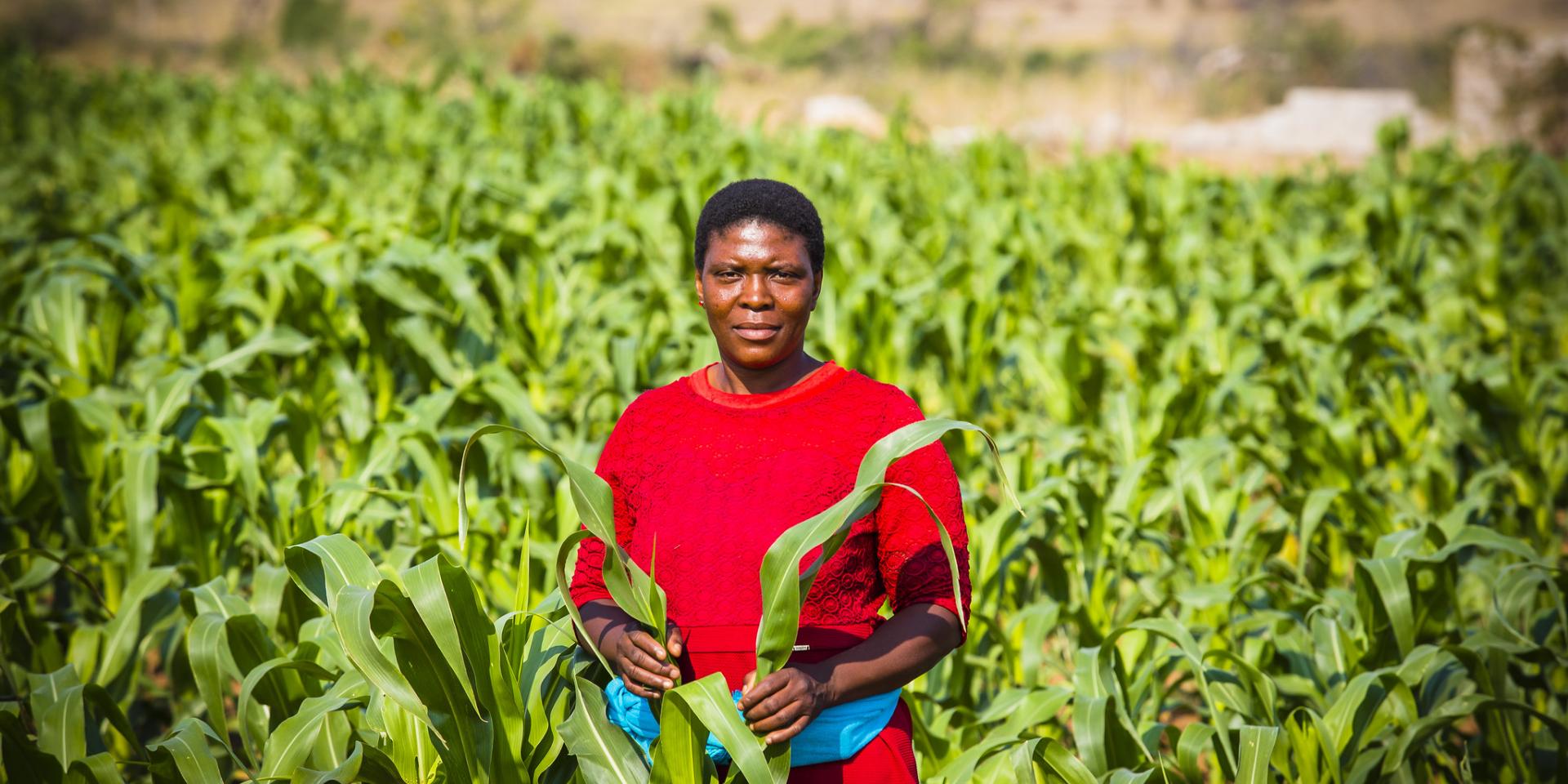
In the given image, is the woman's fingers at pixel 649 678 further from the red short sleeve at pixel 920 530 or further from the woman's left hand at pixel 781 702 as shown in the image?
the red short sleeve at pixel 920 530

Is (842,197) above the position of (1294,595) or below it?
above

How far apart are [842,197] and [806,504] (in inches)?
250

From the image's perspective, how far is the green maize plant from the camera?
1.71 meters

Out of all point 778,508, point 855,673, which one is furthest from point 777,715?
point 778,508

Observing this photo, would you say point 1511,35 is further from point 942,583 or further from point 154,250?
point 942,583

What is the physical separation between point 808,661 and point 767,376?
362 millimetres

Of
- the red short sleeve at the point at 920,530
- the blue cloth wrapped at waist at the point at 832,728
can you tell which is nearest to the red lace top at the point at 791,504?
the red short sleeve at the point at 920,530

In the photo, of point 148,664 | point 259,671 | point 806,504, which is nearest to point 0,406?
point 148,664

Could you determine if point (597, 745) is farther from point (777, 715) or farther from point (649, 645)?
point (777, 715)

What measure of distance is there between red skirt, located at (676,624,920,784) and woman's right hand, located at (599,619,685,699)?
1.2 inches

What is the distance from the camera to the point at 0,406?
2832 mm

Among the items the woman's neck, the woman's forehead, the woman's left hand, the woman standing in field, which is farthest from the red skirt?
the woman's forehead

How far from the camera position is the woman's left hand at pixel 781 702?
1.29 m

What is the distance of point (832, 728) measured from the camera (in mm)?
1427
